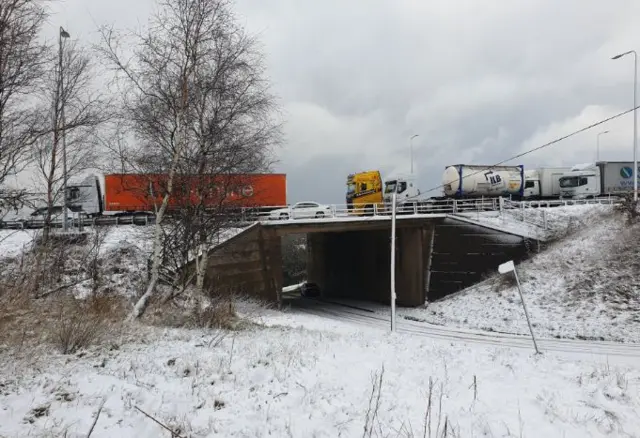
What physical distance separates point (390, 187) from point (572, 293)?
1614 cm

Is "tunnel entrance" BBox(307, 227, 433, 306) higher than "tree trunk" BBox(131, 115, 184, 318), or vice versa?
"tree trunk" BBox(131, 115, 184, 318)

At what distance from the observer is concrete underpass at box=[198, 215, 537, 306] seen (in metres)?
25.0

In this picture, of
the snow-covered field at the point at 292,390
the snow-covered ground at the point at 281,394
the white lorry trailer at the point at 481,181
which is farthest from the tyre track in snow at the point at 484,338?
the white lorry trailer at the point at 481,181

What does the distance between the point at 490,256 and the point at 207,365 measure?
25216 mm

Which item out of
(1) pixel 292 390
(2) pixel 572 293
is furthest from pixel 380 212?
(1) pixel 292 390

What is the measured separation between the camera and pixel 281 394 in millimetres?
5766

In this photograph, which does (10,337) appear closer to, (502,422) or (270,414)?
(270,414)

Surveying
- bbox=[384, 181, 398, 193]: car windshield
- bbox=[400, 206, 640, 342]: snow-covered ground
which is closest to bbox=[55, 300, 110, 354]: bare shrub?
bbox=[400, 206, 640, 342]: snow-covered ground

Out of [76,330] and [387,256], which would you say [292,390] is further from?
[387,256]

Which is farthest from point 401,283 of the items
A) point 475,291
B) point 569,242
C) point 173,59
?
point 173,59

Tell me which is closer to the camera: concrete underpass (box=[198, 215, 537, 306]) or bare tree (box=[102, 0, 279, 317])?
bare tree (box=[102, 0, 279, 317])

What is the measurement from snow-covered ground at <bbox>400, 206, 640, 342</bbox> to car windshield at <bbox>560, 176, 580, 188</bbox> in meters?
10.6

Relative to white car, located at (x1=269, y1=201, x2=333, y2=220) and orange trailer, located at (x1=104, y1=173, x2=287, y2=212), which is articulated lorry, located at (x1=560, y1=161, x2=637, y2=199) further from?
orange trailer, located at (x1=104, y1=173, x2=287, y2=212)

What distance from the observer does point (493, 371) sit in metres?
7.73
